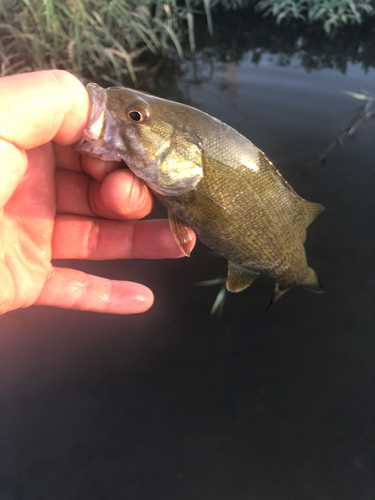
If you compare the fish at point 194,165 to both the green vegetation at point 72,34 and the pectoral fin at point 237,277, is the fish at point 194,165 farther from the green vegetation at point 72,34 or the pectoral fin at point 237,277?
the green vegetation at point 72,34

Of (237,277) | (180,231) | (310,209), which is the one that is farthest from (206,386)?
(310,209)

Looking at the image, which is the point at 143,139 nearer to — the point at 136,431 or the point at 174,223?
the point at 174,223

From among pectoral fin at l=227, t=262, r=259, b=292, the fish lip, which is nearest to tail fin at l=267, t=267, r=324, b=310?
pectoral fin at l=227, t=262, r=259, b=292

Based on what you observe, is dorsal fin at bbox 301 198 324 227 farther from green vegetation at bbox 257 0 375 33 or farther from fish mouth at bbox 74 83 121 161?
green vegetation at bbox 257 0 375 33

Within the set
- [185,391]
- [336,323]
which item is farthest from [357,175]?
[185,391]

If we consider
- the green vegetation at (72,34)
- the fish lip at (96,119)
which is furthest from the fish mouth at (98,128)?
the green vegetation at (72,34)

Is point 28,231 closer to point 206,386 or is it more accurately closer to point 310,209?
point 310,209
